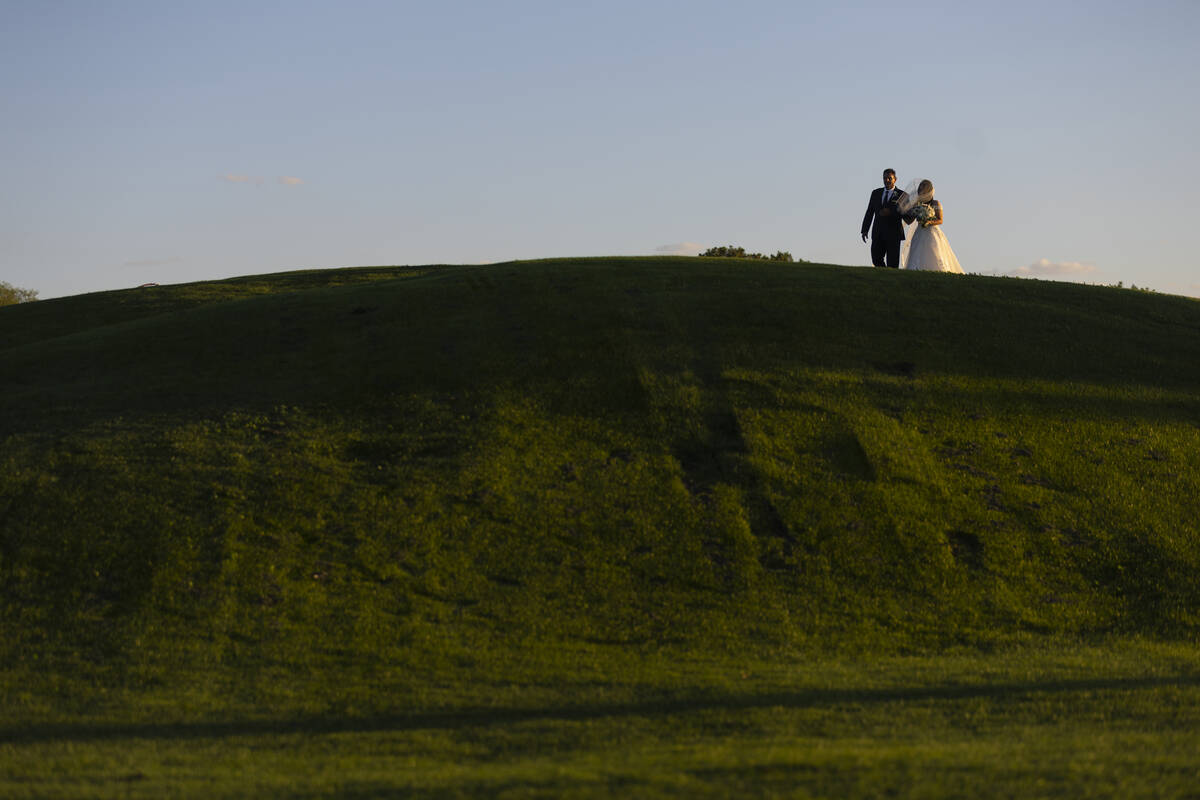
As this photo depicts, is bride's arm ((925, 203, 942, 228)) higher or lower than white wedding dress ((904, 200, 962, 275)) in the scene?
higher

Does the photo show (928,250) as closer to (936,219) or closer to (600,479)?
(936,219)

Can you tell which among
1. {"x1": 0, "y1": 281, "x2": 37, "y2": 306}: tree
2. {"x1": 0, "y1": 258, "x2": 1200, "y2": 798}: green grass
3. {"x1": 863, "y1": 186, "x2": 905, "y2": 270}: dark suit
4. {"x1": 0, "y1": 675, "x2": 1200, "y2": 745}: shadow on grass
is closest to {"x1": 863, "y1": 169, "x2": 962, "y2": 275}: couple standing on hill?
{"x1": 863, "y1": 186, "x2": 905, "y2": 270}: dark suit

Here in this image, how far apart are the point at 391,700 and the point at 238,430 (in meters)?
8.82

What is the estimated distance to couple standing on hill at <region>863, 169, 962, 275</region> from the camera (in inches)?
1087

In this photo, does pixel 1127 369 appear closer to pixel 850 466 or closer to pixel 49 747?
pixel 850 466

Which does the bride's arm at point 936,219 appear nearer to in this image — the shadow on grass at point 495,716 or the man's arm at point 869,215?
the man's arm at point 869,215

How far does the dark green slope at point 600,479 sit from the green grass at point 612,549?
0.24ft

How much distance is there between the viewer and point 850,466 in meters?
16.9

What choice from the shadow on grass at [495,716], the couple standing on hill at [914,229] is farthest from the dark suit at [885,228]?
the shadow on grass at [495,716]

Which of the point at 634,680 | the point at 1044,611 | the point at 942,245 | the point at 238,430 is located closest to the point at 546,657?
the point at 634,680

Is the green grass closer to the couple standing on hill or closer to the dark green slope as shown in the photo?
the dark green slope

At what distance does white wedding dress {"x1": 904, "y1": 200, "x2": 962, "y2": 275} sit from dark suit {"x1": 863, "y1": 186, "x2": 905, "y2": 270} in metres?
0.56

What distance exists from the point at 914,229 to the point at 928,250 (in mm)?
713

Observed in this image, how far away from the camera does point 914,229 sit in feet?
96.6
